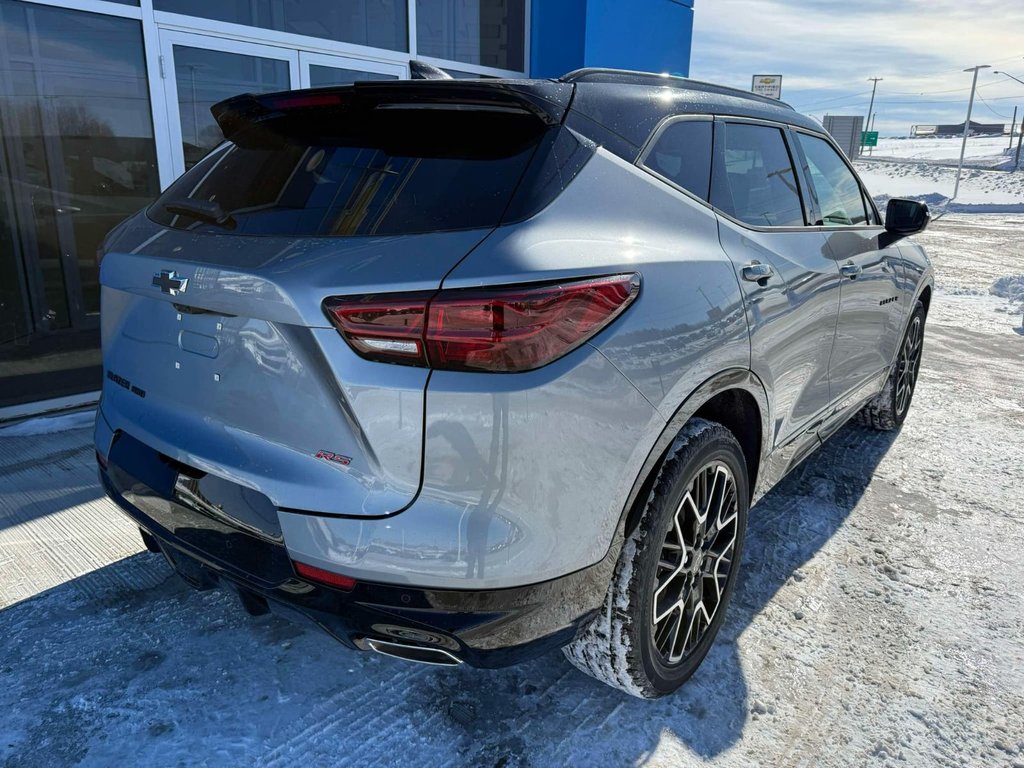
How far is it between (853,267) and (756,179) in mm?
792

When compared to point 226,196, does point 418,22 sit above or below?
above

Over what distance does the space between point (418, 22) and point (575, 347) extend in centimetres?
672

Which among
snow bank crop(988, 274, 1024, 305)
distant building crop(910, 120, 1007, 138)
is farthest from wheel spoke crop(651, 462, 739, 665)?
distant building crop(910, 120, 1007, 138)

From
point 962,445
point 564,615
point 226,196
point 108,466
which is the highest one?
point 226,196

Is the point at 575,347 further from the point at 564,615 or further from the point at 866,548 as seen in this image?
the point at 866,548

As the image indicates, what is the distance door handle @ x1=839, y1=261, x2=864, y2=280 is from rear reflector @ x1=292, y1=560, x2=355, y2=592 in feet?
7.62

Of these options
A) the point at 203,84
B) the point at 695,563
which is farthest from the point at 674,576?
the point at 203,84

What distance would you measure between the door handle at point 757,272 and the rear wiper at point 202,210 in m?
1.46

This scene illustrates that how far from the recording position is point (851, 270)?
3.13m

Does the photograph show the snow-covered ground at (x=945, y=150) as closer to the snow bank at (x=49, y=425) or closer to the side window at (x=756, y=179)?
the side window at (x=756, y=179)

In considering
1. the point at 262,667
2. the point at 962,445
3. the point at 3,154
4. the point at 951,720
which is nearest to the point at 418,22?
the point at 3,154

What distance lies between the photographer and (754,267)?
2.31 meters

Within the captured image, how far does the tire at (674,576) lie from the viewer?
6.48ft

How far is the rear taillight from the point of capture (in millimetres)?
1564
